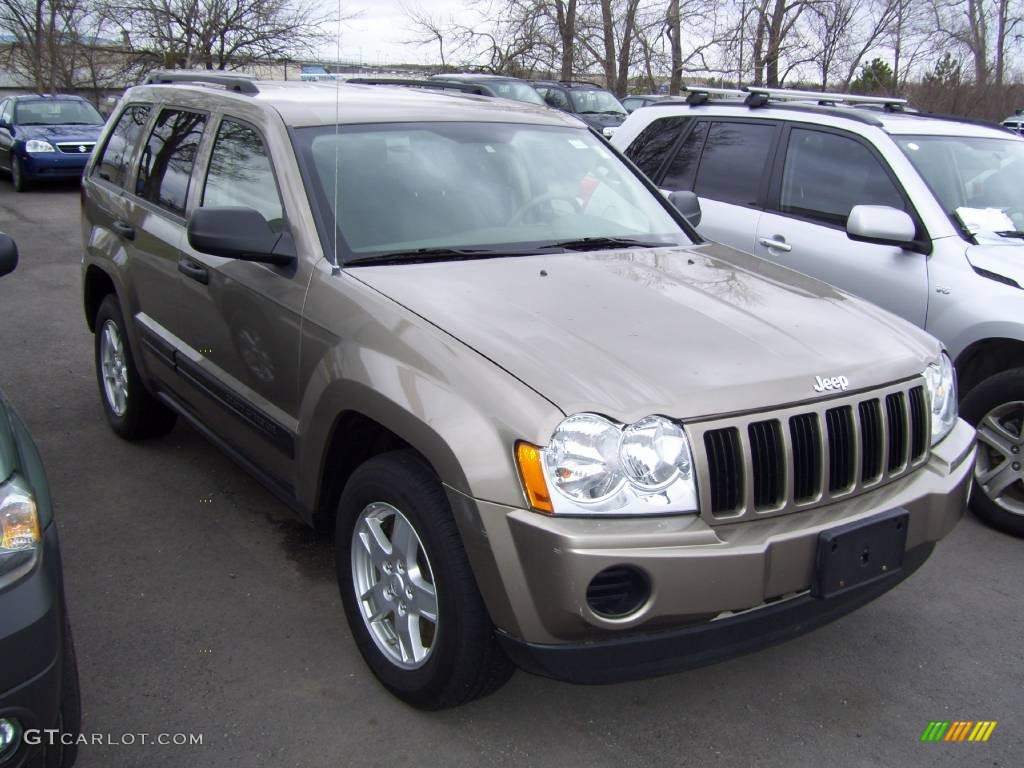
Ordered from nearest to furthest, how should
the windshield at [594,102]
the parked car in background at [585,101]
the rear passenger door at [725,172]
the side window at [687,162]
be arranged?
the rear passenger door at [725,172], the side window at [687,162], the parked car in background at [585,101], the windshield at [594,102]

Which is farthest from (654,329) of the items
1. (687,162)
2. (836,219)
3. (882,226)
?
(687,162)

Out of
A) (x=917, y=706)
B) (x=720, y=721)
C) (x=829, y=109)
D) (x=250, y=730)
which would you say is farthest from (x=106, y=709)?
A: (x=829, y=109)

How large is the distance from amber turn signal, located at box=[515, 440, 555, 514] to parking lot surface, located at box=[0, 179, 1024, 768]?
879 mm

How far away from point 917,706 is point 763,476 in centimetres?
112

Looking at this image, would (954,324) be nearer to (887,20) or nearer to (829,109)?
(829,109)

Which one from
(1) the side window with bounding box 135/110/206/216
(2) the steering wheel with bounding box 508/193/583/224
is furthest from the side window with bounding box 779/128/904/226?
(1) the side window with bounding box 135/110/206/216

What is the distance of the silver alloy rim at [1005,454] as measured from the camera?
4344mm

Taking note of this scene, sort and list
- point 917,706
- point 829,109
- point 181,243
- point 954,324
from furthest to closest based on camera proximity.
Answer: point 829,109 < point 954,324 < point 181,243 < point 917,706

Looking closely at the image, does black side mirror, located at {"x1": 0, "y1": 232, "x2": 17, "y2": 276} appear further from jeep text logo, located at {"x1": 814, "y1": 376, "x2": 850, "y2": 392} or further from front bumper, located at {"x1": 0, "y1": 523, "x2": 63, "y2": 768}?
jeep text logo, located at {"x1": 814, "y1": 376, "x2": 850, "y2": 392}

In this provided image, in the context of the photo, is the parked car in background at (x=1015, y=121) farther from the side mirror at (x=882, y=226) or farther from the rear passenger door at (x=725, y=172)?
the side mirror at (x=882, y=226)

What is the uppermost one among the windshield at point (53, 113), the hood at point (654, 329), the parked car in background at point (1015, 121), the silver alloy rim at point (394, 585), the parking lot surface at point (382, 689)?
the parked car in background at point (1015, 121)

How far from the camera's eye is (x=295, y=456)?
11.1ft

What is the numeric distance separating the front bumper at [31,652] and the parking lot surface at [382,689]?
623 millimetres

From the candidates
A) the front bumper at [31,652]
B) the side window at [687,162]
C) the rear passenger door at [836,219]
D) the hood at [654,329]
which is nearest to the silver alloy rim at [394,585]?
the hood at [654,329]
